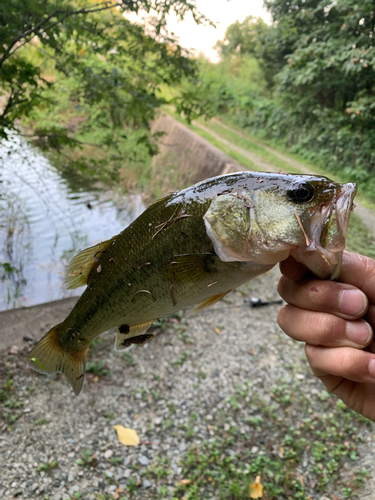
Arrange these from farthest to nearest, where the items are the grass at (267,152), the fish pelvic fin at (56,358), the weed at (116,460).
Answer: the grass at (267,152)
the weed at (116,460)
the fish pelvic fin at (56,358)

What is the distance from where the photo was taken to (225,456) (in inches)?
132

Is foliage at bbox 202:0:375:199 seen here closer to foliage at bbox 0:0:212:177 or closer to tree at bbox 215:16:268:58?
tree at bbox 215:16:268:58

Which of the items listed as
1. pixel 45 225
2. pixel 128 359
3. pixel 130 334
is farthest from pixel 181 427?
pixel 45 225

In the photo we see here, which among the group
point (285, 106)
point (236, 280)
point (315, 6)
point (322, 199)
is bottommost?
point (236, 280)

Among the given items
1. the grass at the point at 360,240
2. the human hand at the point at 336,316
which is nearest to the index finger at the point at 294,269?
the human hand at the point at 336,316

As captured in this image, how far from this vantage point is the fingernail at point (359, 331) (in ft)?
4.40

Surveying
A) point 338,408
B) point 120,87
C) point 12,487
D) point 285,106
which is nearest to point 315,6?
point 285,106

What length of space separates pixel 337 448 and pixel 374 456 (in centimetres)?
35

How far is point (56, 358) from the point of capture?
1755mm

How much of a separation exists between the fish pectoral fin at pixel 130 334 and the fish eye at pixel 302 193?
823mm

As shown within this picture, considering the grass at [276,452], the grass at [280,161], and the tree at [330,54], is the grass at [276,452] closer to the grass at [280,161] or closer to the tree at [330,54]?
the grass at [280,161]

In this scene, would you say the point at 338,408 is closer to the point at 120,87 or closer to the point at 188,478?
the point at 188,478

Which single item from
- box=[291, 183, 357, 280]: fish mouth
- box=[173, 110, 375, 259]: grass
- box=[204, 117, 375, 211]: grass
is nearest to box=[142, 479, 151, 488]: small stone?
box=[291, 183, 357, 280]: fish mouth

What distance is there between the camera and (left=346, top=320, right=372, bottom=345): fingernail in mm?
1342
